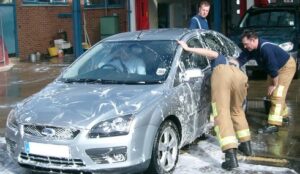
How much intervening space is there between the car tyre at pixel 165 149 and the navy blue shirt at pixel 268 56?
6.46ft

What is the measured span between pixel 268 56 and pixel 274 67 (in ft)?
0.68

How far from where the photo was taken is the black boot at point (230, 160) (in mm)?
5453

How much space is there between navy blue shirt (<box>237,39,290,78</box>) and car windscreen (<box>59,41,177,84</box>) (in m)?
1.33

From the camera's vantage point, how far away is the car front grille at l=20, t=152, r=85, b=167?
188 inches

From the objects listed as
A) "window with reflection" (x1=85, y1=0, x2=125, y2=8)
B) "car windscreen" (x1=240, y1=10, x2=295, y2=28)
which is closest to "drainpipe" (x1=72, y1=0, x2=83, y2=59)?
"car windscreen" (x1=240, y1=10, x2=295, y2=28)

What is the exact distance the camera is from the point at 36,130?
4.92m

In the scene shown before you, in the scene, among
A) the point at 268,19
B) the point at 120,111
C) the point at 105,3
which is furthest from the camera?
the point at 105,3

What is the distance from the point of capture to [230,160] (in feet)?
17.9

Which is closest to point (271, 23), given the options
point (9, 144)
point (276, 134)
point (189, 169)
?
point (276, 134)

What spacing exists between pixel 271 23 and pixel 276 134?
19.3ft

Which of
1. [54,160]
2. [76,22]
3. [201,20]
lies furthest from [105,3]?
[54,160]

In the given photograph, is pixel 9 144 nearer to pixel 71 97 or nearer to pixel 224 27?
pixel 71 97

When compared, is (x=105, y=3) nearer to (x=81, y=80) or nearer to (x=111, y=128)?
(x=81, y=80)

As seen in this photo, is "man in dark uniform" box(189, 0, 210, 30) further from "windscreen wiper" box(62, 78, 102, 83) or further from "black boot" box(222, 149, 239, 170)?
"black boot" box(222, 149, 239, 170)
